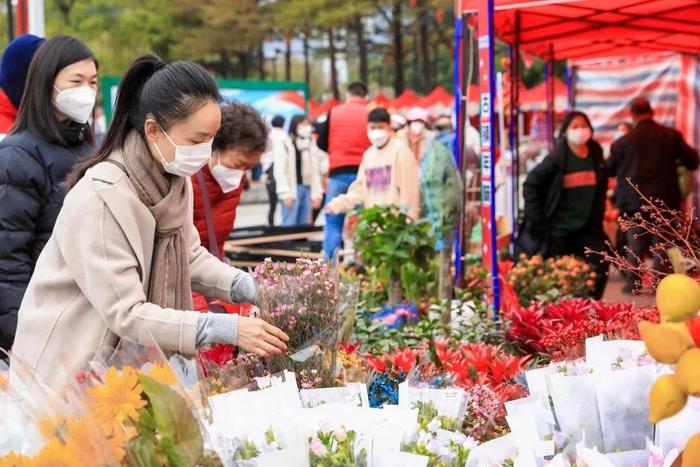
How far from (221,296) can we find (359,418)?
0.97m

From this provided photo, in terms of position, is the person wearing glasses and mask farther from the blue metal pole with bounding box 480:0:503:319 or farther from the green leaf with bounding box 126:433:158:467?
the green leaf with bounding box 126:433:158:467

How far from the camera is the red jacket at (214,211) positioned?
368 cm

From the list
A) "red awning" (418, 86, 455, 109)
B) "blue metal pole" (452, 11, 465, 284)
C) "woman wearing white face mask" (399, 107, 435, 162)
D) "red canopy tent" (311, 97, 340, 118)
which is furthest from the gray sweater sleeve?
"red canopy tent" (311, 97, 340, 118)

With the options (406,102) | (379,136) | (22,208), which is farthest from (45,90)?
(406,102)

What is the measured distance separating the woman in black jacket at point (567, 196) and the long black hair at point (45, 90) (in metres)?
4.54

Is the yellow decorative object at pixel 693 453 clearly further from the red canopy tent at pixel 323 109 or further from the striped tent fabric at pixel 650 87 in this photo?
the red canopy tent at pixel 323 109

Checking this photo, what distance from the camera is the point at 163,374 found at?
1706mm

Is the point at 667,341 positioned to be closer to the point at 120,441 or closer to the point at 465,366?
the point at 120,441

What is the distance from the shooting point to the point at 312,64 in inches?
1646

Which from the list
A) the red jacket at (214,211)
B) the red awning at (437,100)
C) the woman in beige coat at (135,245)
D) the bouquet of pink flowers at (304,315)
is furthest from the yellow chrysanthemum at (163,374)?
the red awning at (437,100)

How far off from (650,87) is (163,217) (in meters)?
10.3

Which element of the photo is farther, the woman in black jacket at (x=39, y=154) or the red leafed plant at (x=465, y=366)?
the woman in black jacket at (x=39, y=154)

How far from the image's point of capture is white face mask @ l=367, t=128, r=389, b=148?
8.10 meters

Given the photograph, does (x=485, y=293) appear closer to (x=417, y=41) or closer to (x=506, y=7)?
(x=506, y=7)
